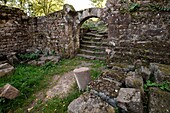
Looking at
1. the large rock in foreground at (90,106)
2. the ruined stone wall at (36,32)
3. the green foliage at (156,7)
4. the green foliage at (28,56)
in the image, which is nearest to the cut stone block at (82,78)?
the large rock in foreground at (90,106)

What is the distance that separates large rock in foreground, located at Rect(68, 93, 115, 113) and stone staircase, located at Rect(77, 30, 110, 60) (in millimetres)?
4129

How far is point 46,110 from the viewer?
10.8 feet

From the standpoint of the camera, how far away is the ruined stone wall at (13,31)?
6.98 metres

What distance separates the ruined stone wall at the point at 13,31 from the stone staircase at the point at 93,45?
3.35 meters

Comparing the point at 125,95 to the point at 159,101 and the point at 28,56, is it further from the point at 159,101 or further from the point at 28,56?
the point at 28,56

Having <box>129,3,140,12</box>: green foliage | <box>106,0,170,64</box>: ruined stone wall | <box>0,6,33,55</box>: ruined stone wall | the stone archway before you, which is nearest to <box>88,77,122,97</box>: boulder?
<box>106,0,170,64</box>: ruined stone wall

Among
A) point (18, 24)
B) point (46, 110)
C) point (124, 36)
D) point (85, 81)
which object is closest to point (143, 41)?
point (124, 36)

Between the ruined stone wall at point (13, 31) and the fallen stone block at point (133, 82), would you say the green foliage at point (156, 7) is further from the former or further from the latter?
the ruined stone wall at point (13, 31)

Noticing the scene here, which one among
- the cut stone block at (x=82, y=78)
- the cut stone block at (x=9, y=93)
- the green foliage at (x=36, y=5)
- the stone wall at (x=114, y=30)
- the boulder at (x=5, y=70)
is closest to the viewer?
the cut stone block at (x=9, y=93)

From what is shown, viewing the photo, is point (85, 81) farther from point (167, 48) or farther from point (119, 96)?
point (167, 48)

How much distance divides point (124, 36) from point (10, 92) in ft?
13.2

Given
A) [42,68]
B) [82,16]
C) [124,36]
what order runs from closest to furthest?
[124,36]
[42,68]
[82,16]

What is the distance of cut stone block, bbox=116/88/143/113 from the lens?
2275 millimetres

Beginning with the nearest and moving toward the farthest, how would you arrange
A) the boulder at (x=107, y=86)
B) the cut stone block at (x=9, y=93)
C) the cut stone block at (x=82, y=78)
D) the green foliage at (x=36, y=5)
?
the boulder at (x=107, y=86)
the cut stone block at (x=9, y=93)
the cut stone block at (x=82, y=78)
the green foliage at (x=36, y=5)
